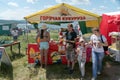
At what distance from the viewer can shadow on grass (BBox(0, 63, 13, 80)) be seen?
10812 mm

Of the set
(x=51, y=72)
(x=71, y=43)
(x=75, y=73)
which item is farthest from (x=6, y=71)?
(x=71, y=43)

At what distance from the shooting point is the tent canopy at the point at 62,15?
37.4 feet

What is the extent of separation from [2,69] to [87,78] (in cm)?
347

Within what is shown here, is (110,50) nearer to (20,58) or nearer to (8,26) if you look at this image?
(20,58)

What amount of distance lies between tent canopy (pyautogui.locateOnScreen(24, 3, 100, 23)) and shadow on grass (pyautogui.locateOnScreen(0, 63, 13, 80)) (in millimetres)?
2199

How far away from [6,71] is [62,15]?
3141 mm

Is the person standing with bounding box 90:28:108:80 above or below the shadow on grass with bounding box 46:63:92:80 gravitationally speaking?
above

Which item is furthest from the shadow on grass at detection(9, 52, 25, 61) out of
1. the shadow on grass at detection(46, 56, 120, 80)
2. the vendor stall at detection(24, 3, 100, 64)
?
the vendor stall at detection(24, 3, 100, 64)

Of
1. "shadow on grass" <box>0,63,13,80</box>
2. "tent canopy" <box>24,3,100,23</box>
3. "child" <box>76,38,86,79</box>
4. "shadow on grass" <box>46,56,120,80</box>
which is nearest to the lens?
"child" <box>76,38,86,79</box>

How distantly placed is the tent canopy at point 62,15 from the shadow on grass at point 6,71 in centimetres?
220

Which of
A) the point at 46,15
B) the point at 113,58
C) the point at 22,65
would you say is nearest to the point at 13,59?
the point at 22,65

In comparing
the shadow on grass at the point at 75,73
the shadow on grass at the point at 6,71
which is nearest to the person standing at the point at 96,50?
the shadow on grass at the point at 75,73

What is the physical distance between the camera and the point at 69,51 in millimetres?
10734

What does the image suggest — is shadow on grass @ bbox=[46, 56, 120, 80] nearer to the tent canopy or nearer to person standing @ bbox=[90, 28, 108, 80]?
person standing @ bbox=[90, 28, 108, 80]
